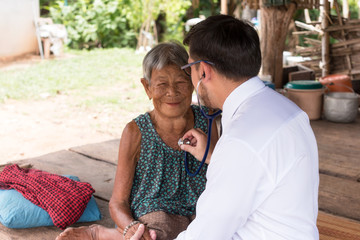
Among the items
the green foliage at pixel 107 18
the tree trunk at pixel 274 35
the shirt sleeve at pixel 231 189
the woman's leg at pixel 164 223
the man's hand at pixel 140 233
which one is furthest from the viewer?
the green foliage at pixel 107 18

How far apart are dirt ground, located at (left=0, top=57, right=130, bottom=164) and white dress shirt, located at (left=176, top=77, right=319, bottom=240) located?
356 centimetres

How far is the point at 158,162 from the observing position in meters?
2.08

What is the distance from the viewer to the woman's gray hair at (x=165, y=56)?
195 cm

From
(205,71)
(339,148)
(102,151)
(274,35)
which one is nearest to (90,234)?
(205,71)

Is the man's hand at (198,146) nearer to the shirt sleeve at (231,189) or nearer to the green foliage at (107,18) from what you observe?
the shirt sleeve at (231,189)

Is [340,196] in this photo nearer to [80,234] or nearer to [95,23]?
[80,234]

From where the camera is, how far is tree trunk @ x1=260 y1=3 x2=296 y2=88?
15.4ft

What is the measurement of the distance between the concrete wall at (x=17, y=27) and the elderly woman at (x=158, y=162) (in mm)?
7985

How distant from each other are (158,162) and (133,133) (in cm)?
19

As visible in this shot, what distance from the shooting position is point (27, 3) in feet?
30.7

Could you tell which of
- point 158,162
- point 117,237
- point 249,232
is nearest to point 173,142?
point 158,162

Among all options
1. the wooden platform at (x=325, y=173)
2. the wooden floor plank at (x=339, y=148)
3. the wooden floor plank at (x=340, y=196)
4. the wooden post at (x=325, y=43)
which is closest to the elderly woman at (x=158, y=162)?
the wooden platform at (x=325, y=173)

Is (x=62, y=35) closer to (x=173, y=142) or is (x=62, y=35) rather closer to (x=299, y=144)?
(x=173, y=142)

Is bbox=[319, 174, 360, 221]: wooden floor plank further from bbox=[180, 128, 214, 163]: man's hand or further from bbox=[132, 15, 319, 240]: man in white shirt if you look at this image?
bbox=[132, 15, 319, 240]: man in white shirt
